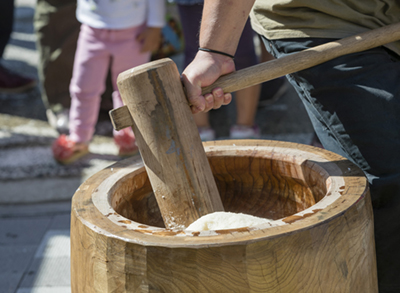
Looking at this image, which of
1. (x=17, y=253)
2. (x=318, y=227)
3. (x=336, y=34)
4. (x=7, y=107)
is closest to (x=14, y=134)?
(x=7, y=107)

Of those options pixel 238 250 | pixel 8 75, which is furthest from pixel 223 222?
pixel 8 75

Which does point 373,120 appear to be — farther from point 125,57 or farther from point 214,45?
point 125,57

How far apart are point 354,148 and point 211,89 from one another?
1.41 ft

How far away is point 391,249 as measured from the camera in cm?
132

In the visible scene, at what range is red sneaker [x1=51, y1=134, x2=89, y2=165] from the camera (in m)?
→ 3.07

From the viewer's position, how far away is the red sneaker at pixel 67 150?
3074 millimetres

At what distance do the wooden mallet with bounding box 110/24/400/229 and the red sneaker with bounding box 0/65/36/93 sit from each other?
341 cm

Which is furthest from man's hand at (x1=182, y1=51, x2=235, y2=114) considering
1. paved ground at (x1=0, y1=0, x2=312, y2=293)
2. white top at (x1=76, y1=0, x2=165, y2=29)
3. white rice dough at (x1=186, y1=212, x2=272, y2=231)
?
white top at (x1=76, y1=0, x2=165, y2=29)

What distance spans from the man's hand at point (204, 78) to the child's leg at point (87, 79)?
1831 mm

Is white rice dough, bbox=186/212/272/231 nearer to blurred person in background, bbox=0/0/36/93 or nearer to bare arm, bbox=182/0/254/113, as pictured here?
bare arm, bbox=182/0/254/113

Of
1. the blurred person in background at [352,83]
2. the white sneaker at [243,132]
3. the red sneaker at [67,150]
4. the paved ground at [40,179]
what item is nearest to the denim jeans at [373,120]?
the blurred person in background at [352,83]

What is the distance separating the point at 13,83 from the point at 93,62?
164 cm

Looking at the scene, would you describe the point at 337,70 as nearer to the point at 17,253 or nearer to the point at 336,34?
the point at 336,34

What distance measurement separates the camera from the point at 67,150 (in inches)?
Result: 121
